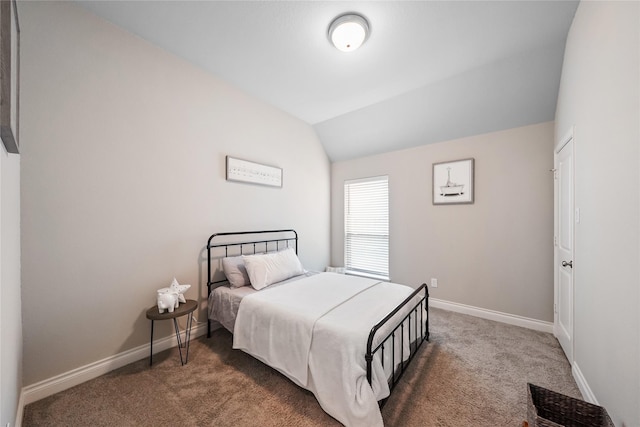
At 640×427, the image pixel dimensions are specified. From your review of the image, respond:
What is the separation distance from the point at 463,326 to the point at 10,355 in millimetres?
3763

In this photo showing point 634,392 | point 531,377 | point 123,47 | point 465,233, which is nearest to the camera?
point 634,392

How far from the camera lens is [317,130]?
4227mm

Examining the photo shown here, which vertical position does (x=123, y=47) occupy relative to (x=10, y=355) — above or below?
above

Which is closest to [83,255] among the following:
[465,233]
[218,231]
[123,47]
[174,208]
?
[174,208]

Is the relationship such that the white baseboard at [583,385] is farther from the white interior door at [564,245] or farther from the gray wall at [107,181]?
the gray wall at [107,181]

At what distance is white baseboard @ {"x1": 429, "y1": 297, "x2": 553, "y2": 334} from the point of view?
2837 millimetres

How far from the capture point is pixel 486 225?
3.21 m

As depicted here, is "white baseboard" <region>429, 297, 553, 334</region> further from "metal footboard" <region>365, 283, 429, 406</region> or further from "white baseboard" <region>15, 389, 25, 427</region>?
"white baseboard" <region>15, 389, 25, 427</region>

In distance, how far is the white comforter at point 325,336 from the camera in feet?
4.87

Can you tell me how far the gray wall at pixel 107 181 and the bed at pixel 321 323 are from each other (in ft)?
1.54

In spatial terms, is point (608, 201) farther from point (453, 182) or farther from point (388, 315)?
point (453, 182)

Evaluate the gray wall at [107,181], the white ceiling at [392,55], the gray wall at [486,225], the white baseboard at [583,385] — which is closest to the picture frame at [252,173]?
the gray wall at [107,181]

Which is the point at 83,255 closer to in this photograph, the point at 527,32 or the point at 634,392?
the point at 634,392

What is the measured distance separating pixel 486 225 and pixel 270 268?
109 inches
